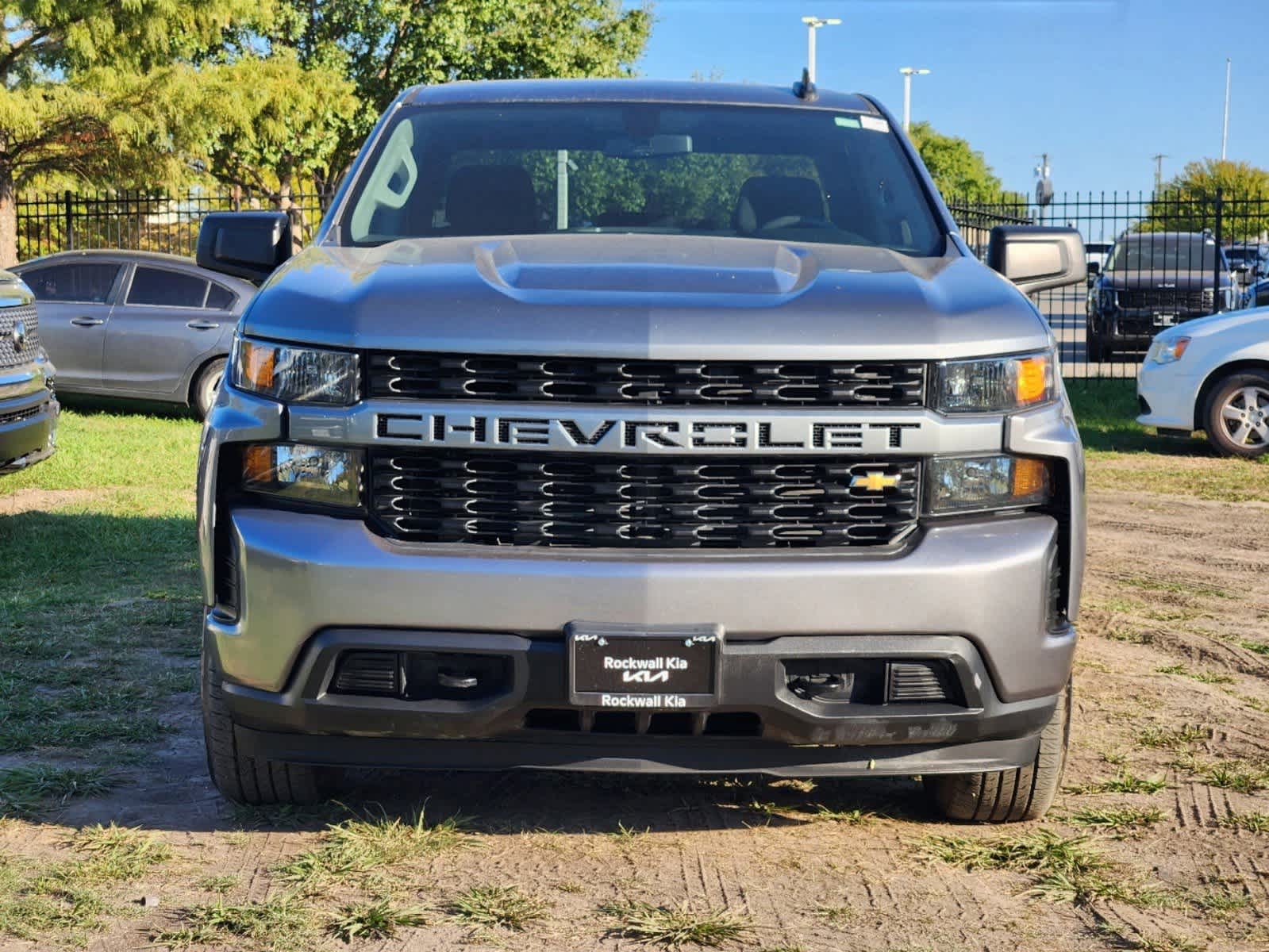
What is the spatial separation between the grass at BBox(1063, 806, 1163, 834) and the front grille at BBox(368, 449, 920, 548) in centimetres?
117

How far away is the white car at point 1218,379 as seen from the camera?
12.8m

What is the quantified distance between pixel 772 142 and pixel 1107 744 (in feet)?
7.07

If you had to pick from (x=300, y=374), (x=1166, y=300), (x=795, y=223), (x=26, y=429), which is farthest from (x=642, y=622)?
(x=1166, y=300)

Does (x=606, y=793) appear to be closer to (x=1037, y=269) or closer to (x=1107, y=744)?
(x=1107, y=744)

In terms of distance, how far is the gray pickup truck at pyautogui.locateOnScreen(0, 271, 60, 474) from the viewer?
8.22 m

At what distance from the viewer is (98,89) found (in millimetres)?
22328

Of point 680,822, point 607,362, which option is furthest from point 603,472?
point 680,822

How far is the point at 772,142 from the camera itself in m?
5.09

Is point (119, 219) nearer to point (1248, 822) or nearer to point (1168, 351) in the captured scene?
point (1168, 351)

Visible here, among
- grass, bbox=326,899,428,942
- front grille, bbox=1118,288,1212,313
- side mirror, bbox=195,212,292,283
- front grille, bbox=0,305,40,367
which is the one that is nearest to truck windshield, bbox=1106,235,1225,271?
front grille, bbox=1118,288,1212,313

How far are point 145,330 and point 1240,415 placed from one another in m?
9.66

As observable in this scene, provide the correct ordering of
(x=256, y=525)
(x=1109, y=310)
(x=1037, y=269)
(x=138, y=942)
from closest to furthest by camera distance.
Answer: (x=138, y=942) → (x=256, y=525) → (x=1037, y=269) → (x=1109, y=310)

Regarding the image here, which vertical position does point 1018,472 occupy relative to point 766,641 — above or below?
above

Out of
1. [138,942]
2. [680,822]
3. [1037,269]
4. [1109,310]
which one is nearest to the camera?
[138,942]
